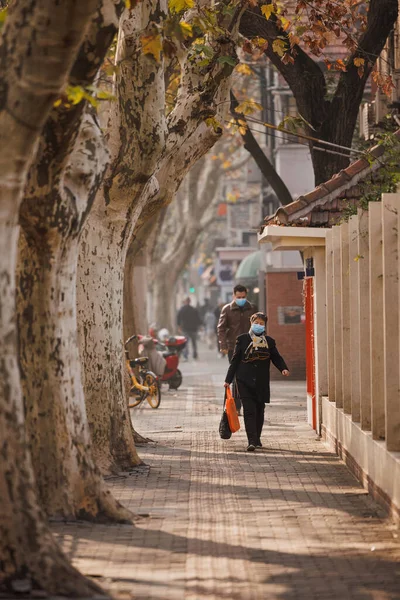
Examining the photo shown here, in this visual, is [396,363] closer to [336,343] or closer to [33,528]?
[33,528]

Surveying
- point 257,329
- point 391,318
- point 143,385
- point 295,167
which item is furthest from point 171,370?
point 391,318

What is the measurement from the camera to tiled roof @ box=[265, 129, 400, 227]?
19.5 metres

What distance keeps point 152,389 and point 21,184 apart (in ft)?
53.8

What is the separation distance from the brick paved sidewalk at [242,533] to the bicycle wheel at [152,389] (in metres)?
6.43

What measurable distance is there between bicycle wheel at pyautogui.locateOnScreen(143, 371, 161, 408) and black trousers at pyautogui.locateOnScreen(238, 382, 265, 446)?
7.08m

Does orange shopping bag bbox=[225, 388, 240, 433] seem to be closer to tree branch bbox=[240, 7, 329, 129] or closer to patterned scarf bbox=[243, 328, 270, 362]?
patterned scarf bbox=[243, 328, 270, 362]

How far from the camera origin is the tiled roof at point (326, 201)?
19.5m

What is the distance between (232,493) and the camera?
13.1 metres

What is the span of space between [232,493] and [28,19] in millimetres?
6286

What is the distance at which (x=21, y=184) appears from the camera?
8234 mm

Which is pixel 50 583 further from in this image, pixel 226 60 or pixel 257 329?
pixel 257 329

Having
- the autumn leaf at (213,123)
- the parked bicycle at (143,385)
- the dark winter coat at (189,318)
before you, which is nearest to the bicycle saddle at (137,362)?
the parked bicycle at (143,385)

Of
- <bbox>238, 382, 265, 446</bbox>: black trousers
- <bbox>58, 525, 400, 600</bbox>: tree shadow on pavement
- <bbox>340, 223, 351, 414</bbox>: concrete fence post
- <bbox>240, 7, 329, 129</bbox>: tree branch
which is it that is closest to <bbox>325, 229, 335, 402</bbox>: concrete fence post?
<bbox>238, 382, 265, 446</bbox>: black trousers

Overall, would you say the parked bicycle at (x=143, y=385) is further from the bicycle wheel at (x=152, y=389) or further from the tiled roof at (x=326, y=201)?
the tiled roof at (x=326, y=201)
